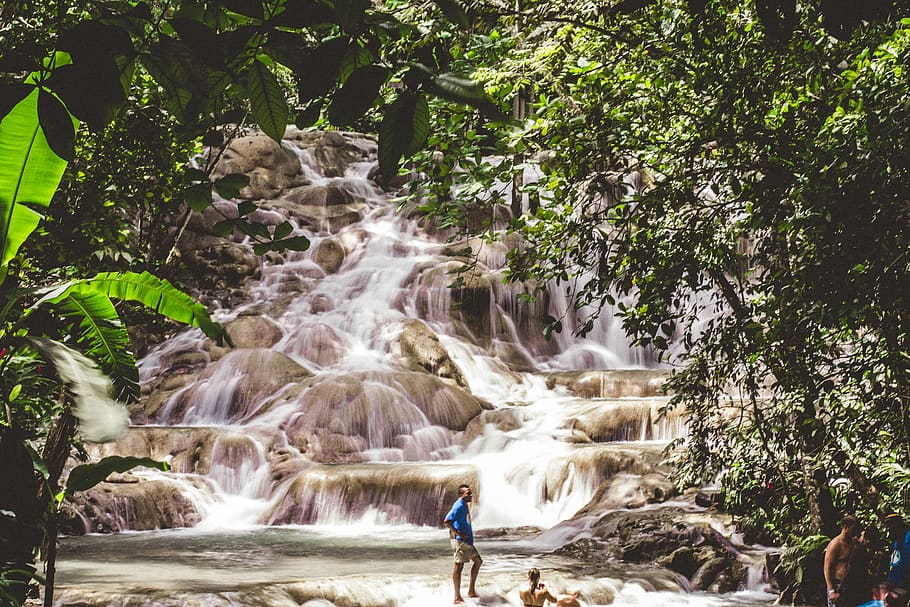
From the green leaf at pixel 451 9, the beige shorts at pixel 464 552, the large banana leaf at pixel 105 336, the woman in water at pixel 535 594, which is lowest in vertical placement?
the woman in water at pixel 535 594

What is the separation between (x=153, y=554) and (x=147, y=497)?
8.25 ft

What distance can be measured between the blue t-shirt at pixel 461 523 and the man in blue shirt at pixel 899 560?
159 inches

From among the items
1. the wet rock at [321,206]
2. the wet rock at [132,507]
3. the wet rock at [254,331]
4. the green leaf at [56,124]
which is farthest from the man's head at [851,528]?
the wet rock at [321,206]

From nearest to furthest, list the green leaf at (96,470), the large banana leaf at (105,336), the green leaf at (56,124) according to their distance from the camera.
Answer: the green leaf at (56,124), the green leaf at (96,470), the large banana leaf at (105,336)

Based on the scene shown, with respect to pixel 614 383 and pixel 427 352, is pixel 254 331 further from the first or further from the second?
pixel 614 383

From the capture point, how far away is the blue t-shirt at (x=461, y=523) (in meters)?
8.95

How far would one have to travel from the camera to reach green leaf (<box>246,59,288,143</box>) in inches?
61.6

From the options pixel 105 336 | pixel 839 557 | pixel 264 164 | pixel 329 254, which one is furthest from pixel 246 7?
pixel 264 164

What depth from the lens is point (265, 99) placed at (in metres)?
1.58

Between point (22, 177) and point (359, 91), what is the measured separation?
268 cm

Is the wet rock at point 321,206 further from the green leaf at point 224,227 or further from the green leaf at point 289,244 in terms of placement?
the green leaf at point 289,244

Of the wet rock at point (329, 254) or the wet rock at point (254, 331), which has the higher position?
the wet rock at point (329, 254)

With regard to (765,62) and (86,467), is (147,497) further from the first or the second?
(765,62)

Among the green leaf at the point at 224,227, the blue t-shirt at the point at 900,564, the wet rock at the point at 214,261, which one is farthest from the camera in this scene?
the wet rock at the point at 214,261
